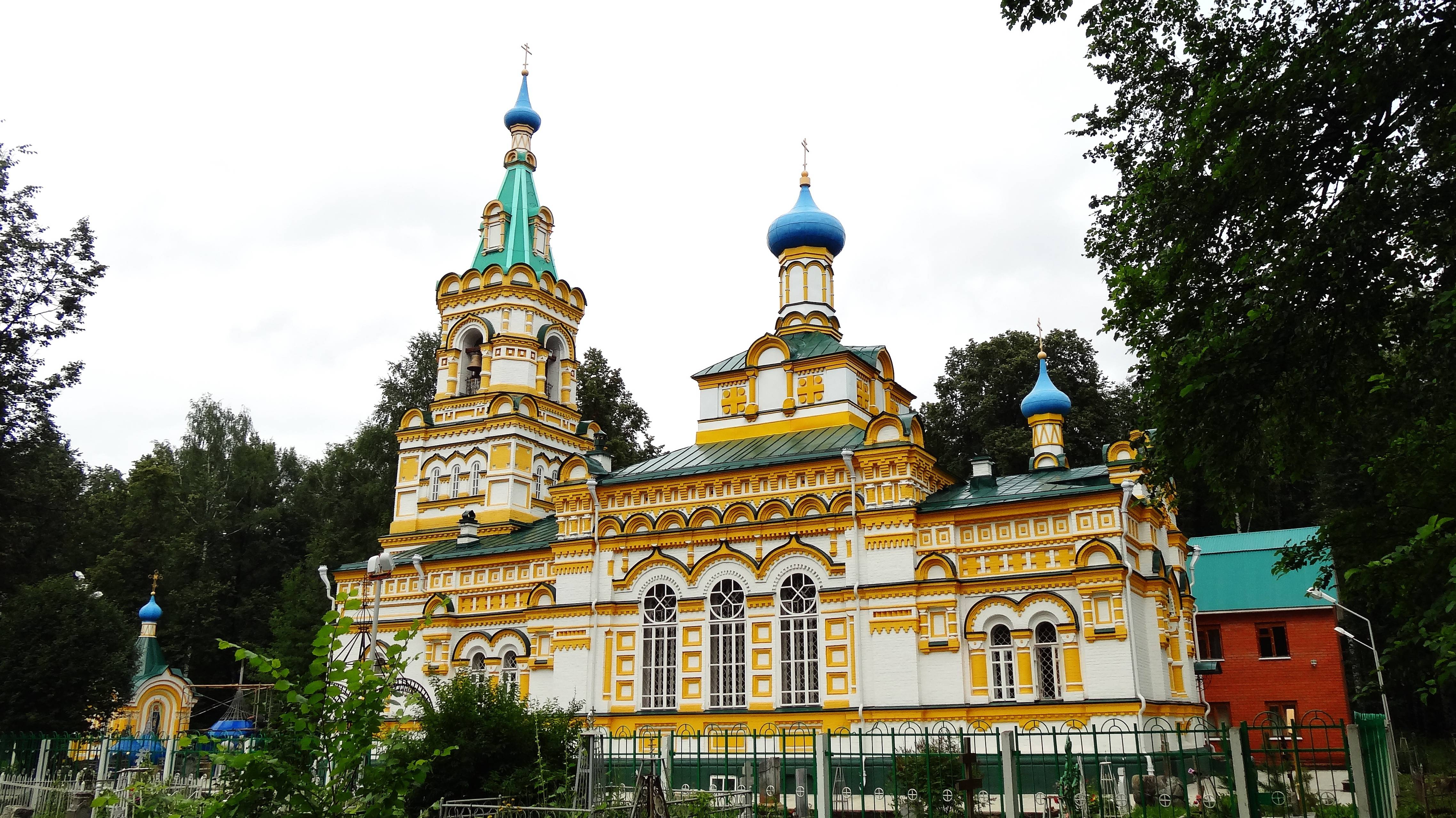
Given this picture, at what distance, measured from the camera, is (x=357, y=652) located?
23844 millimetres

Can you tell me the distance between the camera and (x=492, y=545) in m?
22.7

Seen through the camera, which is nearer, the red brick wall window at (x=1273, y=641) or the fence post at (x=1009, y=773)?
the fence post at (x=1009, y=773)

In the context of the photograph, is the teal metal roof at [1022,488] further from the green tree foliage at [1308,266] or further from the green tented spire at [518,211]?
the green tented spire at [518,211]

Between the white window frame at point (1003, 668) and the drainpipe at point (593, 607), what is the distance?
6.89 meters

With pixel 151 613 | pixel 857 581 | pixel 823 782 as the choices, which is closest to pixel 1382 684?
pixel 823 782

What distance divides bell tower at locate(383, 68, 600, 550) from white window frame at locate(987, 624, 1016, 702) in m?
11.5

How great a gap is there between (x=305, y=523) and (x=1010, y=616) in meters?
31.6

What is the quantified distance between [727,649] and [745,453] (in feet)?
12.3

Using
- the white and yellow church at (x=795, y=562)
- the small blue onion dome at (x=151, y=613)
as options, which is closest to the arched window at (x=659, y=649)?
the white and yellow church at (x=795, y=562)

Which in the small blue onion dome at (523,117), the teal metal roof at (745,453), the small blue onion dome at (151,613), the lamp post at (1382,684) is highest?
the small blue onion dome at (523,117)

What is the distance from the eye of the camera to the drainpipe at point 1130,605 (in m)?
15.7

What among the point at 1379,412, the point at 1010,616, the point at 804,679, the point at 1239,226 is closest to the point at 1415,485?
the point at 1379,412

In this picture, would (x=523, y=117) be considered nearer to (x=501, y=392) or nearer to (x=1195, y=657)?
(x=501, y=392)

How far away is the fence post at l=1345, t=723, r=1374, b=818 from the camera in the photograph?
8.57 meters
